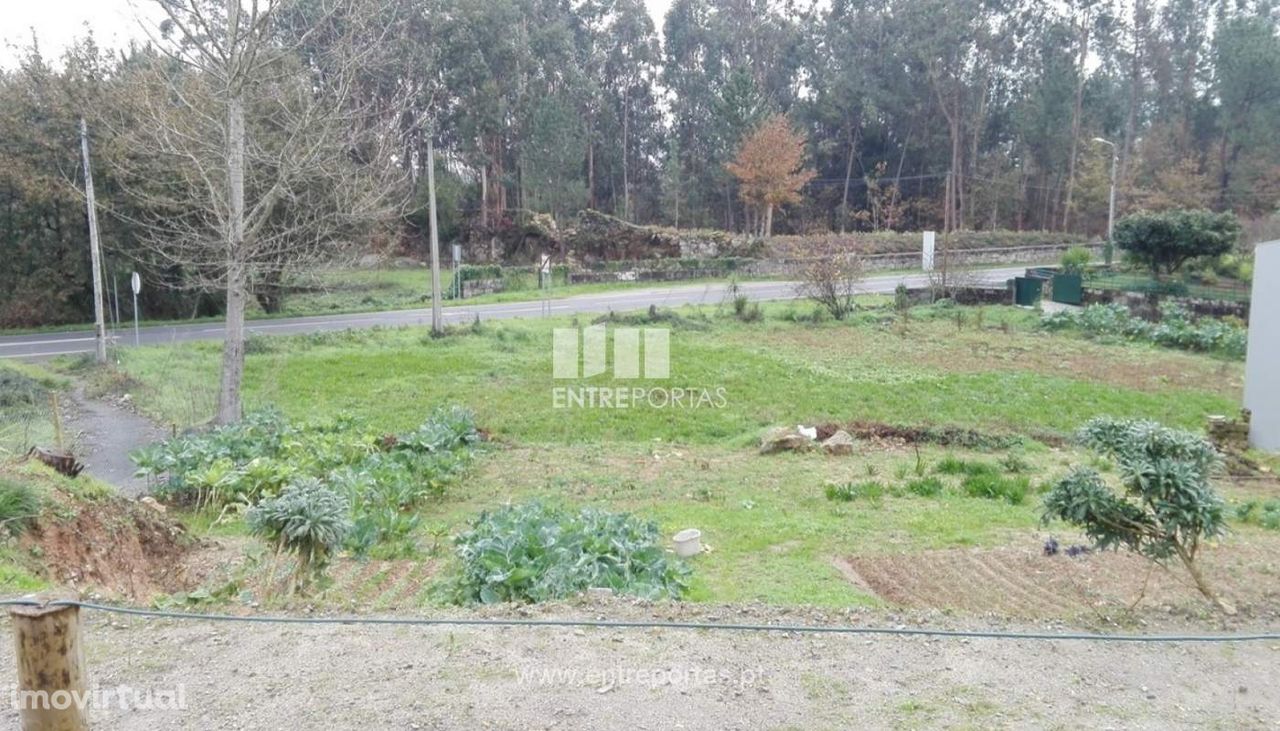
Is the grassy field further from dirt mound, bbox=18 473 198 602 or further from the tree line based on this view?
the tree line

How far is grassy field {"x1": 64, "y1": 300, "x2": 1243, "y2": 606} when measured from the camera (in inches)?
290

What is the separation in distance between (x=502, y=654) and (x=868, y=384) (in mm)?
10900

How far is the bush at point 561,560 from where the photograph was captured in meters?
5.38

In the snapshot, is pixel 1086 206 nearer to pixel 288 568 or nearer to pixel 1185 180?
pixel 1185 180

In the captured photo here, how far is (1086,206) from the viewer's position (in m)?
46.1

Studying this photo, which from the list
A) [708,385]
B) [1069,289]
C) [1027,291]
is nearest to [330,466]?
[708,385]

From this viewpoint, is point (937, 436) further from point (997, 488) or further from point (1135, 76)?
point (1135, 76)

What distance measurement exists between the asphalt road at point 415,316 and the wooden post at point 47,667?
18320 mm

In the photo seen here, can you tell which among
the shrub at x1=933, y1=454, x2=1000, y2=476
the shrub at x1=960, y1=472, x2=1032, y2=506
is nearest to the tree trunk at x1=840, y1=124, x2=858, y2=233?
the shrub at x1=933, y1=454, x2=1000, y2=476

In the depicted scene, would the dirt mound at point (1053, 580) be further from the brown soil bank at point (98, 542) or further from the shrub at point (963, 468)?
the brown soil bank at point (98, 542)

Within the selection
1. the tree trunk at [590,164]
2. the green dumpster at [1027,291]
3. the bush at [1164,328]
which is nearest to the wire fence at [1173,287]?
the bush at [1164,328]

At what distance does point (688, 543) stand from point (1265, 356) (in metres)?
8.69

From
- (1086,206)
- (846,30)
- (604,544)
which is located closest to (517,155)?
(846,30)

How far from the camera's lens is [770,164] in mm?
41219
